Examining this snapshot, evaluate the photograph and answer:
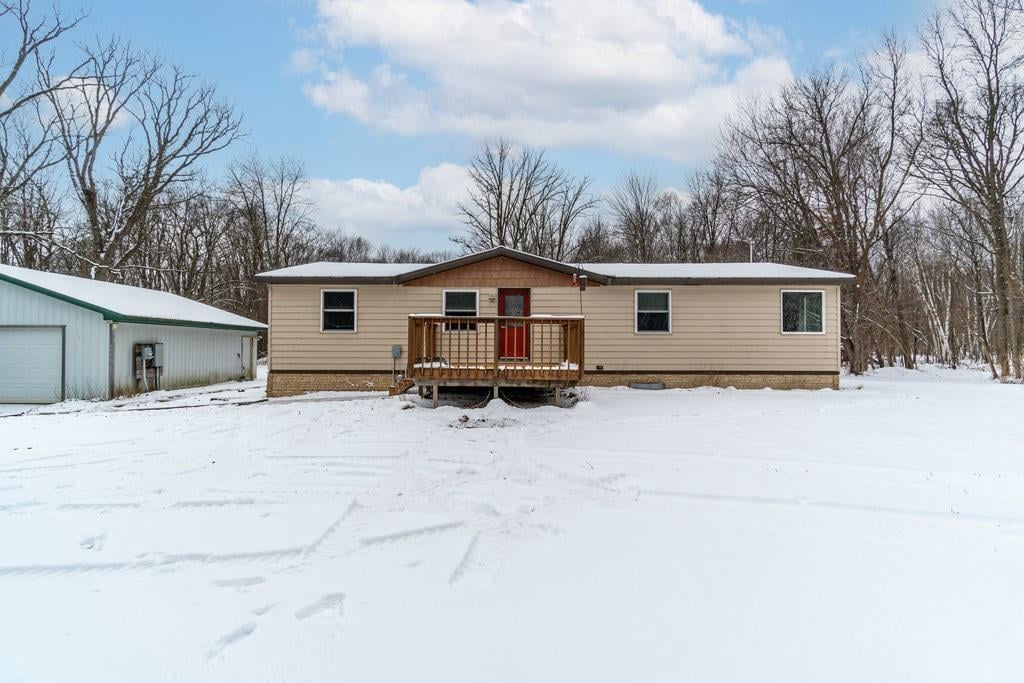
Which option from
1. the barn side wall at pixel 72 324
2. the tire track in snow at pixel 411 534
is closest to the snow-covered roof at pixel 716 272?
the tire track in snow at pixel 411 534

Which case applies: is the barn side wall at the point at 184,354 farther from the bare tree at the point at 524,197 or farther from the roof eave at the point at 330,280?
the bare tree at the point at 524,197

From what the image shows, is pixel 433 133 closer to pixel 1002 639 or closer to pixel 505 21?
pixel 505 21

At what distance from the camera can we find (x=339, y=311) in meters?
11.9

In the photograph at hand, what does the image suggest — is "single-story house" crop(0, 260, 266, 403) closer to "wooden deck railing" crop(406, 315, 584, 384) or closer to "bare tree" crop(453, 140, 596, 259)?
"wooden deck railing" crop(406, 315, 584, 384)

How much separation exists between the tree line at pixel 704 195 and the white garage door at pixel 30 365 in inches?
104

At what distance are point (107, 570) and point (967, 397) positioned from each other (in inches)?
543

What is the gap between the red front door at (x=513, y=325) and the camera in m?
11.2

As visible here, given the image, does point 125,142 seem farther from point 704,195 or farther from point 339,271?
point 704,195

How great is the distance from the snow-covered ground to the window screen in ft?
18.6

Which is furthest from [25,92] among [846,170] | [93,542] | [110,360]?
[846,170]

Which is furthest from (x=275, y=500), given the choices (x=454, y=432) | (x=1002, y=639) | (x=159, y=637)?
(x=1002, y=639)

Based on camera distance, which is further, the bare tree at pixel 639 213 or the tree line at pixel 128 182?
the bare tree at pixel 639 213

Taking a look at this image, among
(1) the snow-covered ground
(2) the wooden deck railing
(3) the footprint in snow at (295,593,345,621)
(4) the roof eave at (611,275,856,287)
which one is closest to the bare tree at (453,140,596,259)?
(4) the roof eave at (611,275,856,287)

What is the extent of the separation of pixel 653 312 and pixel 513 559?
31.4 ft
